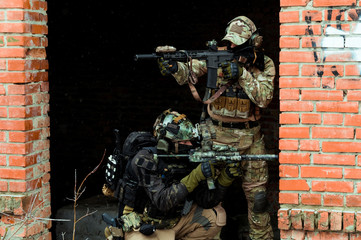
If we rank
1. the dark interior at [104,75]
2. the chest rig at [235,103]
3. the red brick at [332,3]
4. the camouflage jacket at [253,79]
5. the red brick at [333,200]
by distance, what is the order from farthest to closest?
the dark interior at [104,75]
the chest rig at [235,103]
the camouflage jacket at [253,79]
the red brick at [333,200]
the red brick at [332,3]

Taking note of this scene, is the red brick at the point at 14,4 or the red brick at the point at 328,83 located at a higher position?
the red brick at the point at 14,4

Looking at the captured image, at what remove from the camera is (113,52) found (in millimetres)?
7559

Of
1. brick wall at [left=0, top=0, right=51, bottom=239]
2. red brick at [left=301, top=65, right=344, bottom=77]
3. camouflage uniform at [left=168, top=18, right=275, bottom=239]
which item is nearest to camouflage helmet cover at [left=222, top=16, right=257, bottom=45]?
camouflage uniform at [left=168, top=18, right=275, bottom=239]

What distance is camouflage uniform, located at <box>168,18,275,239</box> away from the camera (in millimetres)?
4719

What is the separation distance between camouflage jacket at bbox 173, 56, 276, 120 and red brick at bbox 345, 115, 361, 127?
0.98m

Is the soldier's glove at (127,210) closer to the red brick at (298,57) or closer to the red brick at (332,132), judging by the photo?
the red brick at (332,132)

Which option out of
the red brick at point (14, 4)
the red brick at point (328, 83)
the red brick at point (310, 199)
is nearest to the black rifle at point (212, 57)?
the red brick at point (14, 4)

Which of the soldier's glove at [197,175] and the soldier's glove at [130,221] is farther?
the soldier's glove at [130,221]

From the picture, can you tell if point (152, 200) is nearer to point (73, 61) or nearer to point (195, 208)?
point (195, 208)

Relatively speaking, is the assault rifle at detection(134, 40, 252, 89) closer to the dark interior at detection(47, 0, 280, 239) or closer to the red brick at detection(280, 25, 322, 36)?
the red brick at detection(280, 25, 322, 36)

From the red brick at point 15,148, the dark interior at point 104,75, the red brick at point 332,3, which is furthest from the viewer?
the dark interior at point 104,75

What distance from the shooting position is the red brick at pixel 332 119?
12.1 feet

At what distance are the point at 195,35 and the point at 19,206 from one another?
361 centimetres

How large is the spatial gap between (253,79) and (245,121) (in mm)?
487
